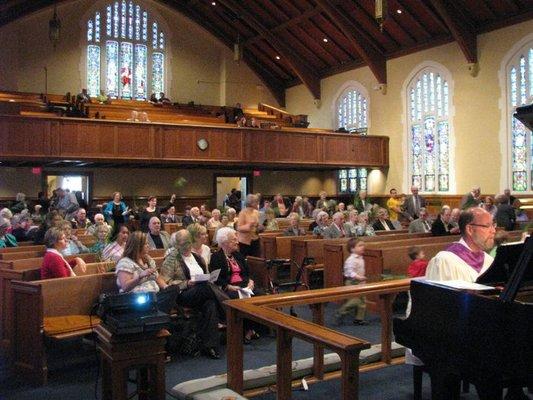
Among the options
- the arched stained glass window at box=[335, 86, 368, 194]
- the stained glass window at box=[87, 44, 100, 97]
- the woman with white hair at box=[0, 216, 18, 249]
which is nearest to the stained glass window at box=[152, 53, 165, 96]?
the stained glass window at box=[87, 44, 100, 97]

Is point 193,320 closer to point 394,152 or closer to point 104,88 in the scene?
point 394,152

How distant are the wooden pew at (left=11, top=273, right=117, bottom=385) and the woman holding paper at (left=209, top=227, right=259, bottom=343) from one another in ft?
3.58

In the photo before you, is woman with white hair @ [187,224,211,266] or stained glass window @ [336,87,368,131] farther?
stained glass window @ [336,87,368,131]

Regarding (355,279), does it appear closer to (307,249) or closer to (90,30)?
(307,249)

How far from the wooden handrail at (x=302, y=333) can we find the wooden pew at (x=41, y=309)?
1.71 m

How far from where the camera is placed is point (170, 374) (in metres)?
4.78

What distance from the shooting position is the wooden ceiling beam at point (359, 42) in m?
16.2

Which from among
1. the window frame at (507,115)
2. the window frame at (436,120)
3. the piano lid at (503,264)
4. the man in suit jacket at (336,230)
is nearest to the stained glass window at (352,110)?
the window frame at (436,120)

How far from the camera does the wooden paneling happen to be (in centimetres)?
1331

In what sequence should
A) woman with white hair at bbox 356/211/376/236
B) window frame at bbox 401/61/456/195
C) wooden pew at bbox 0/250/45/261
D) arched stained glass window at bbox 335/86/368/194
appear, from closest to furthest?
wooden pew at bbox 0/250/45/261, woman with white hair at bbox 356/211/376/236, window frame at bbox 401/61/456/195, arched stained glass window at bbox 335/86/368/194

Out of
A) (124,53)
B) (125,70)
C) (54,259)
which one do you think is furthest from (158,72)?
(54,259)

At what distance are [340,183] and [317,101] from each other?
10.4ft

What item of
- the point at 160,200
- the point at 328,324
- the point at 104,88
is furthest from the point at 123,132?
the point at 328,324

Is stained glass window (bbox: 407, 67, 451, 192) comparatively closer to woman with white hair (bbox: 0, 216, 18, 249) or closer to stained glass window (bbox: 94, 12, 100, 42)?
stained glass window (bbox: 94, 12, 100, 42)
